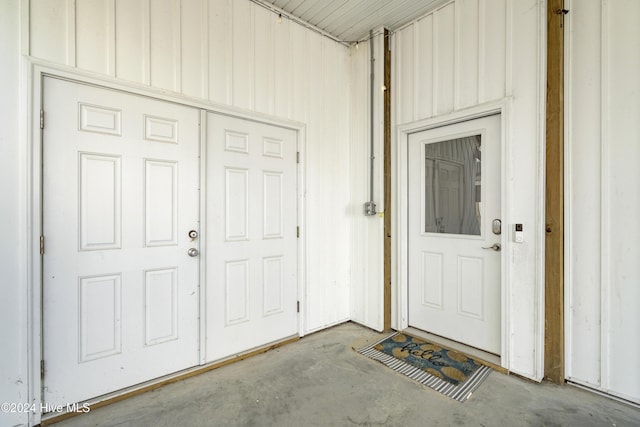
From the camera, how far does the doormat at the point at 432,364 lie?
7.15 feet

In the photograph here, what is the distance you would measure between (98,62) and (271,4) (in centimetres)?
161

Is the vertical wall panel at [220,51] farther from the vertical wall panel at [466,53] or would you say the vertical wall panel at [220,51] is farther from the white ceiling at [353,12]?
the vertical wall panel at [466,53]

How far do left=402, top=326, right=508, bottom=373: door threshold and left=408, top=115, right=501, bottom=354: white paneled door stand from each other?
46mm

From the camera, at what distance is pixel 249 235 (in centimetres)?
267

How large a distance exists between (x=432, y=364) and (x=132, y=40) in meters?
3.38

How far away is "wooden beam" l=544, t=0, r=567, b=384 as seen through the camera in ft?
6.99

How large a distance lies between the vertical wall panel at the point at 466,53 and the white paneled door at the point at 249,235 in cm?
162

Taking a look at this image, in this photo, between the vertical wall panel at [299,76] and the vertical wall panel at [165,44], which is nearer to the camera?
the vertical wall panel at [165,44]

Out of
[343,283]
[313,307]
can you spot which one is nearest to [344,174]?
[343,283]

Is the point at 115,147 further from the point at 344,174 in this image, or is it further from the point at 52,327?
the point at 344,174

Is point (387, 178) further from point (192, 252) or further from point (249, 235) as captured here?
point (192, 252)

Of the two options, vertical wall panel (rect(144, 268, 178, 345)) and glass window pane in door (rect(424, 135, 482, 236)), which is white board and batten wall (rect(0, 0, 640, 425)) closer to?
glass window pane in door (rect(424, 135, 482, 236))

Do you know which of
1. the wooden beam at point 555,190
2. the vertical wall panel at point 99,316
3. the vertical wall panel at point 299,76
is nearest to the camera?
the vertical wall panel at point 99,316

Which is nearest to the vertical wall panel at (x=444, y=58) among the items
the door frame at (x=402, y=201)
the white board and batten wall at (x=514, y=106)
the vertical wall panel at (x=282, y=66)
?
the white board and batten wall at (x=514, y=106)
